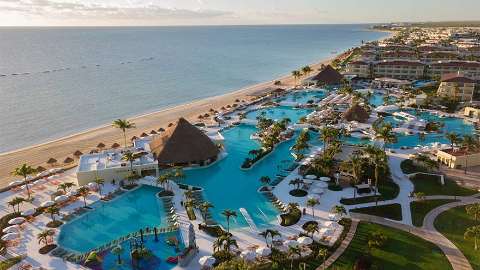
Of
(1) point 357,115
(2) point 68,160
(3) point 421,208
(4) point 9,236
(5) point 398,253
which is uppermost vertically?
(1) point 357,115

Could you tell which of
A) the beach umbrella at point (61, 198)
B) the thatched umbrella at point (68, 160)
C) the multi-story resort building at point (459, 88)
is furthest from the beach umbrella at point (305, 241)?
the multi-story resort building at point (459, 88)

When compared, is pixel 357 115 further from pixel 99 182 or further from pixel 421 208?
pixel 99 182

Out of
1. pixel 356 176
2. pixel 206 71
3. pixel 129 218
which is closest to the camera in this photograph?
pixel 129 218

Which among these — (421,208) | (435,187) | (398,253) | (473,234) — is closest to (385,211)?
(421,208)

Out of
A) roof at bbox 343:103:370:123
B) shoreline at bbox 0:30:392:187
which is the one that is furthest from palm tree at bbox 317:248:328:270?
roof at bbox 343:103:370:123

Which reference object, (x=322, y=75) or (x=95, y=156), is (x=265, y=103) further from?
(x=95, y=156)

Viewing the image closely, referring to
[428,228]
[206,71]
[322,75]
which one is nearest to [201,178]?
[428,228]

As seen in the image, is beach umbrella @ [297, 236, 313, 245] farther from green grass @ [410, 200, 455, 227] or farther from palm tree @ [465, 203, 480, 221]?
palm tree @ [465, 203, 480, 221]
